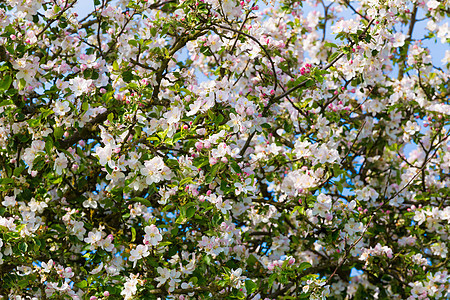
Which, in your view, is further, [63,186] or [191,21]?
[63,186]

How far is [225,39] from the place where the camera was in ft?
12.9

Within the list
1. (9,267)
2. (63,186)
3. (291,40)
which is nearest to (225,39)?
(291,40)

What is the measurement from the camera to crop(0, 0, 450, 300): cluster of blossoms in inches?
124

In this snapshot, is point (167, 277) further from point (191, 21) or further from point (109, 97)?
point (191, 21)

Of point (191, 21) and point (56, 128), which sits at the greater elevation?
point (191, 21)

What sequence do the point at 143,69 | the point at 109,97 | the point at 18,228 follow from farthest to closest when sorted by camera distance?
the point at 143,69 < the point at 109,97 < the point at 18,228

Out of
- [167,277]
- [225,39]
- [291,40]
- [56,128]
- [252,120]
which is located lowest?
[167,277]

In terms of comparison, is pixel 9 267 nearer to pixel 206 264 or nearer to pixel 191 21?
pixel 206 264

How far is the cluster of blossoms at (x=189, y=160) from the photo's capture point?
315 cm

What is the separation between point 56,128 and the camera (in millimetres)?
3293

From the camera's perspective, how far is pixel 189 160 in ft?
10.4

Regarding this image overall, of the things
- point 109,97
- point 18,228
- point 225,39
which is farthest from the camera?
point 225,39

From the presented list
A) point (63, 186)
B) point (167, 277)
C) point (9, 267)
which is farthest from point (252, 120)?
point (9, 267)

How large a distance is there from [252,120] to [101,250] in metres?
1.18
